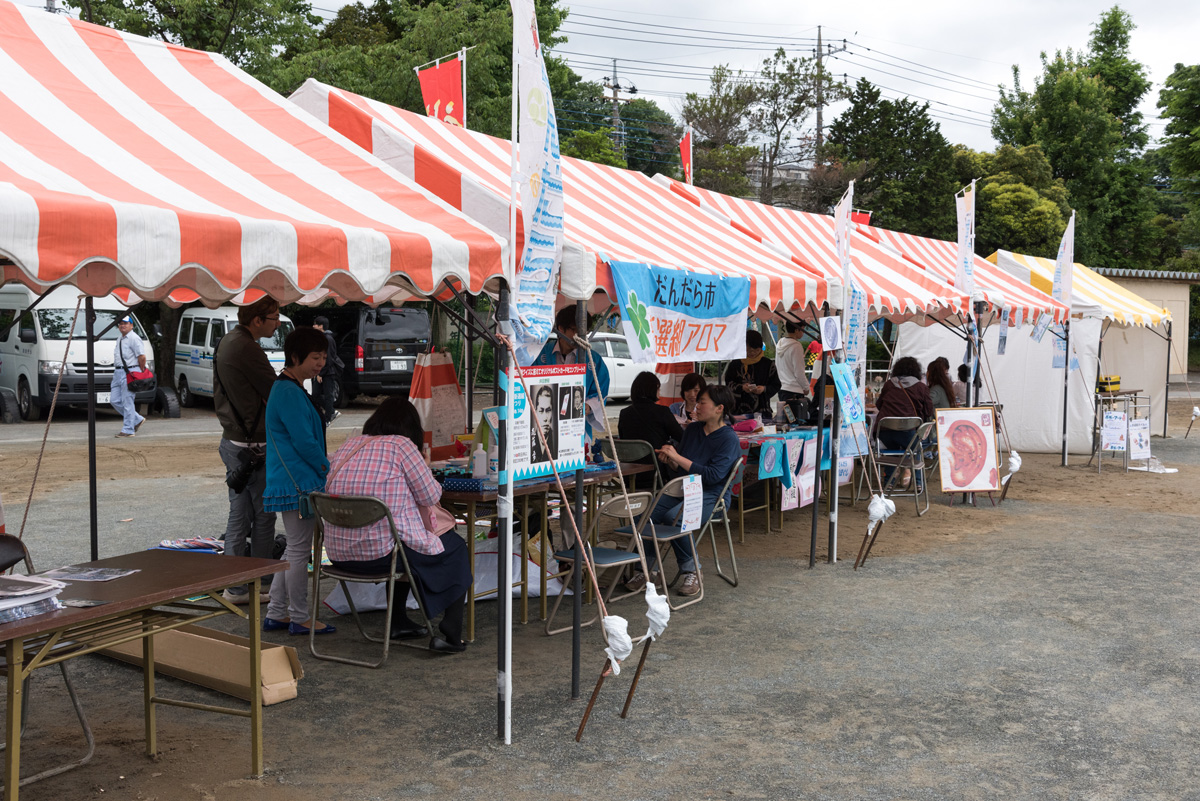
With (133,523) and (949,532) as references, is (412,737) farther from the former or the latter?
(949,532)

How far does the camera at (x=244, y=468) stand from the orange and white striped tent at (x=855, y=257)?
4.33 meters

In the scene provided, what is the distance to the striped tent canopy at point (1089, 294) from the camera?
1296 centimetres

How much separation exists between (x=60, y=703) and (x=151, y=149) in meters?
2.41

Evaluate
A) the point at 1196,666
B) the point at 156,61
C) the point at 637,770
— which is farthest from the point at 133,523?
the point at 1196,666

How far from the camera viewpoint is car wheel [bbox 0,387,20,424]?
15055mm

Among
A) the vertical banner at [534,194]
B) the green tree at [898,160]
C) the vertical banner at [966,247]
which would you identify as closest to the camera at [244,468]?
the vertical banner at [534,194]

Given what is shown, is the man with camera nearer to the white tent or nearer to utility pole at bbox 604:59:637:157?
the white tent

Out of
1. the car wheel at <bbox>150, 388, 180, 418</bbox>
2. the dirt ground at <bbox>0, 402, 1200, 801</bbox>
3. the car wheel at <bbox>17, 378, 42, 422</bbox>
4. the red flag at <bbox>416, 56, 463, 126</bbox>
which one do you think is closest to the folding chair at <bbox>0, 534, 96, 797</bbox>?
the dirt ground at <bbox>0, 402, 1200, 801</bbox>

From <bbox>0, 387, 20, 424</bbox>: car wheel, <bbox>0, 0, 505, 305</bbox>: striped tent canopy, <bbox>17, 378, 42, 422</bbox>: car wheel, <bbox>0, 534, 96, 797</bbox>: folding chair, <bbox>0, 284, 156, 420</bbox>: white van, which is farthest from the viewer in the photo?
<bbox>17, 378, 42, 422</bbox>: car wheel

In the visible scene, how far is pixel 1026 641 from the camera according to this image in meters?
5.27

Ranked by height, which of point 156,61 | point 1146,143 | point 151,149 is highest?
point 1146,143

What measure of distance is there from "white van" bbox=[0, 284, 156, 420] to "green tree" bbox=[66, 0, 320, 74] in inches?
201

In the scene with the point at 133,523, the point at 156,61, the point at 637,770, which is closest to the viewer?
the point at 637,770

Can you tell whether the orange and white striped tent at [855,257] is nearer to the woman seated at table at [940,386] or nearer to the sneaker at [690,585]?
the woman seated at table at [940,386]
